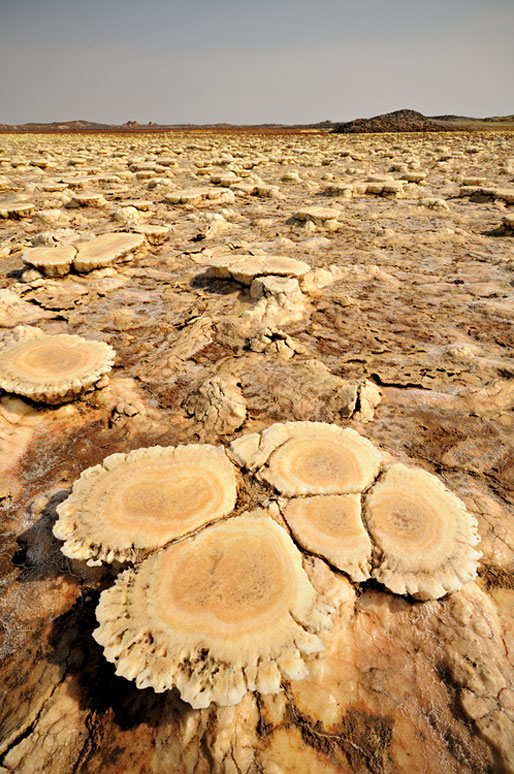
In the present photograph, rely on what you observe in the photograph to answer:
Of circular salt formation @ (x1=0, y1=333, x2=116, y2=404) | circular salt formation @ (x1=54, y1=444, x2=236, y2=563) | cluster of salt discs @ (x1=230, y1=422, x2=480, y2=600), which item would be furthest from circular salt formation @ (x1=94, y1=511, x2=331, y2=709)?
circular salt formation @ (x1=0, y1=333, x2=116, y2=404)

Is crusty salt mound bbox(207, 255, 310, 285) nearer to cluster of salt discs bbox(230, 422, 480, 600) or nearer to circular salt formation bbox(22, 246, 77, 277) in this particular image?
circular salt formation bbox(22, 246, 77, 277)

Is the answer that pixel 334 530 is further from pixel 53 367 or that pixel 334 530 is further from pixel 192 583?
pixel 53 367

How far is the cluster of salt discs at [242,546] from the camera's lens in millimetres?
1438

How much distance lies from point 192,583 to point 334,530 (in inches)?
30.3

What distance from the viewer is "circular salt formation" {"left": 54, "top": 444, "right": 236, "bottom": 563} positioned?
1798mm

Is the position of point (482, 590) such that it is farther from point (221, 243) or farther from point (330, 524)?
point (221, 243)

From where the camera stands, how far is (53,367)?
10.3 feet

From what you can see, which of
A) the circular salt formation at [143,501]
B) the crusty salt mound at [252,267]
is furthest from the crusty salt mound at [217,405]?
the crusty salt mound at [252,267]

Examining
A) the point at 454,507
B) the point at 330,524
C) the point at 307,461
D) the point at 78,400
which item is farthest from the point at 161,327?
the point at 454,507

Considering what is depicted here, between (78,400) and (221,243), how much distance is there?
184 inches

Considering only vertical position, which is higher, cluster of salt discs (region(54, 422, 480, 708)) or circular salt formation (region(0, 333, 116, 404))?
circular salt formation (region(0, 333, 116, 404))

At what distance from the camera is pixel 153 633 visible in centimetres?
149

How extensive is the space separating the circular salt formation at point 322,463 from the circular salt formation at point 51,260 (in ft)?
15.5

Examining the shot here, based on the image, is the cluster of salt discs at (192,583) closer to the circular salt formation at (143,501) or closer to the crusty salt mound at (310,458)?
the circular salt formation at (143,501)
